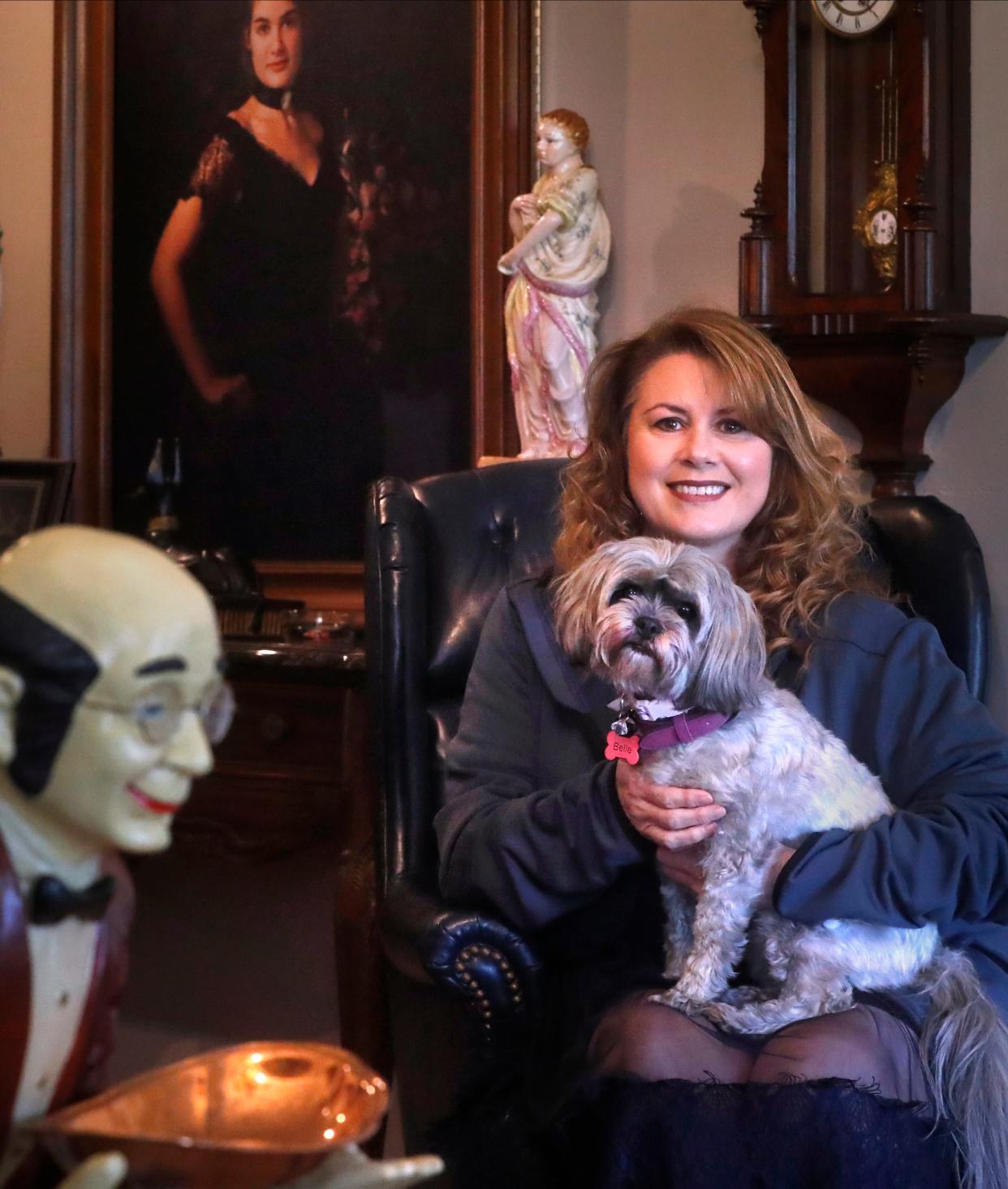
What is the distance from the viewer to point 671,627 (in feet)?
5.36

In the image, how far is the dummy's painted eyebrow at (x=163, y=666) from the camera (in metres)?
0.67

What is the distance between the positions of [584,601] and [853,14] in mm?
1761

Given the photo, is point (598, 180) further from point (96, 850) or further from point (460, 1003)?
point (96, 850)

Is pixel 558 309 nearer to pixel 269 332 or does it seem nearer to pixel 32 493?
pixel 269 332

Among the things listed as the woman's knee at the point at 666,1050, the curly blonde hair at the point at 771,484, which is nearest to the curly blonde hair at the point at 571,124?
the curly blonde hair at the point at 771,484

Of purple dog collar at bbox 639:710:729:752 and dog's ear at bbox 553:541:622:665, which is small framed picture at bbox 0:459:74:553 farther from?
purple dog collar at bbox 639:710:729:752

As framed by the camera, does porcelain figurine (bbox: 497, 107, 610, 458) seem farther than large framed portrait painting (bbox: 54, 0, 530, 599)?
No

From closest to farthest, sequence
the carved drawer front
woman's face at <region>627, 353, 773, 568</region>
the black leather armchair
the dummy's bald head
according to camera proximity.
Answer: the dummy's bald head, woman's face at <region>627, 353, 773, 568</region>, the black leather armchair, the carved drawer front

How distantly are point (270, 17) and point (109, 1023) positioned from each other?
350 centimetres

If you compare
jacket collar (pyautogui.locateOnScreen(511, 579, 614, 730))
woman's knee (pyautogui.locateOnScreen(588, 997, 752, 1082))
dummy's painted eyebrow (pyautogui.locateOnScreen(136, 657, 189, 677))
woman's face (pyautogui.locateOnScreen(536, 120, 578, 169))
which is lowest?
woman's knee (pyautogui.locateOnScreen(588, 997, 752, 1082))

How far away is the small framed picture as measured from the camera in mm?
3295

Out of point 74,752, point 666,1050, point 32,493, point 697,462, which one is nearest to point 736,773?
point 666,1050

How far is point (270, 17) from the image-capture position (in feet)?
12.4

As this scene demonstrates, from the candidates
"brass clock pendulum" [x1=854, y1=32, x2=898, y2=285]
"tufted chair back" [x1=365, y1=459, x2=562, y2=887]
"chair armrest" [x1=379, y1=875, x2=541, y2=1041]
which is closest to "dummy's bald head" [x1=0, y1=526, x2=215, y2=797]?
"chair armrest" [x1=379, y1=875, x2=541, y2=1041]
